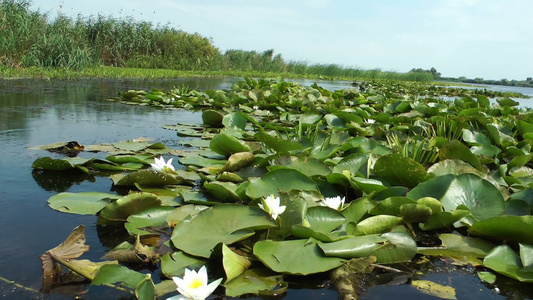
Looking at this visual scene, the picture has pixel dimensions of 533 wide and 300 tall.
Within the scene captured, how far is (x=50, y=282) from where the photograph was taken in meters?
1.01

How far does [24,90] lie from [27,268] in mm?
4877

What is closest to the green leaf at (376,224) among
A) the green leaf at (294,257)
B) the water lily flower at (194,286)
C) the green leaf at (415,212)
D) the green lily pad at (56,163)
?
the green leaf at (415,212)

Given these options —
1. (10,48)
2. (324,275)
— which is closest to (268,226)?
(324,275)

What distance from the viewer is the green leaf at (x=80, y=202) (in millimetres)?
1457

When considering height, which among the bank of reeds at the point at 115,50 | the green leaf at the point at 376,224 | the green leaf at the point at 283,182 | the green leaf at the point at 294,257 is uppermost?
the bank of reeds at the point at 115,50

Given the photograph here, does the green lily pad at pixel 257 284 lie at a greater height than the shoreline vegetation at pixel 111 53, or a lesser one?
lesser

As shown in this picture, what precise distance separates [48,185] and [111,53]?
38.2ft

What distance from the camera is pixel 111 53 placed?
12422 millimetres

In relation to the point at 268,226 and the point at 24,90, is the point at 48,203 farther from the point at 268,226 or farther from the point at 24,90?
the point at 24,90

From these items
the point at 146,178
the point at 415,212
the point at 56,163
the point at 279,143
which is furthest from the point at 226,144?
the point at 415,212

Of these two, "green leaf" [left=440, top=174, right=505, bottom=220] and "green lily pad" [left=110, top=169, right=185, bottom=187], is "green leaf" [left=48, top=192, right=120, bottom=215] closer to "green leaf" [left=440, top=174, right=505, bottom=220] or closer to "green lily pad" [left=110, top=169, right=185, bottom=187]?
"green lily pad" [left=110, top=169, right=185, bottom=187]

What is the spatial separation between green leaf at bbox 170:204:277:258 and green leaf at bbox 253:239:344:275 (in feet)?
0.21

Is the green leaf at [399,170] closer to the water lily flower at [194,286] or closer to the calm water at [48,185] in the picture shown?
the calm water at [48,185]

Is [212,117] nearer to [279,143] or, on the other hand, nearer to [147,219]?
[279,143]
